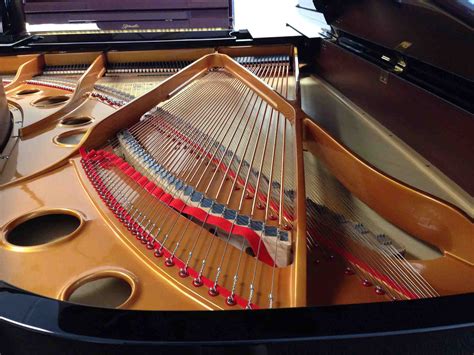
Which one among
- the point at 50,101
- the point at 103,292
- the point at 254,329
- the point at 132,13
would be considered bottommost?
the point at 103,292

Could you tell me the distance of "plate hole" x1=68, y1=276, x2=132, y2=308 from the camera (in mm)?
1061

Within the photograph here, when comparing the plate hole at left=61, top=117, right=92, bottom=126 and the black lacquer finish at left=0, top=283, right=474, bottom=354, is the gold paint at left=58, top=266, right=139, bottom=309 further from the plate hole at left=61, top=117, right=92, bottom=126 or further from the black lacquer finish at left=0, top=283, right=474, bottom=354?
the plate hole at left=61, top=117, right=92, bottom=126

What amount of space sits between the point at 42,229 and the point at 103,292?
41 cm

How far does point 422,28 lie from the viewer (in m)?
1.56

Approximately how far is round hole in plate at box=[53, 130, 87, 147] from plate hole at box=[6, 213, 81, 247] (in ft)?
1.88

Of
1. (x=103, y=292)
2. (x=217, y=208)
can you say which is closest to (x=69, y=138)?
(x=217, y=208)

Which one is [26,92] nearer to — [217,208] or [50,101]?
[50,101]

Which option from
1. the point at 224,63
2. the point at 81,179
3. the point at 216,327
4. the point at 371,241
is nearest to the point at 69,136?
the point at 81,179

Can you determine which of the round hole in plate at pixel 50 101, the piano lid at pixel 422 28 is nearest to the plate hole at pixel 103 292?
the piano lid at pixel 422 28

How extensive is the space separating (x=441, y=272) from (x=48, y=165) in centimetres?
143

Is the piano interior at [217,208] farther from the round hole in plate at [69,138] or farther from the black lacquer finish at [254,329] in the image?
the black lacquer finish at [254,329]

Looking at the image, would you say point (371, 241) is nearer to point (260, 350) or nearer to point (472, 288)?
point (472, 288)

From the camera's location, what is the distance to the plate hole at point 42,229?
1.29 meters

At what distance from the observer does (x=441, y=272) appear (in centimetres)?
115
